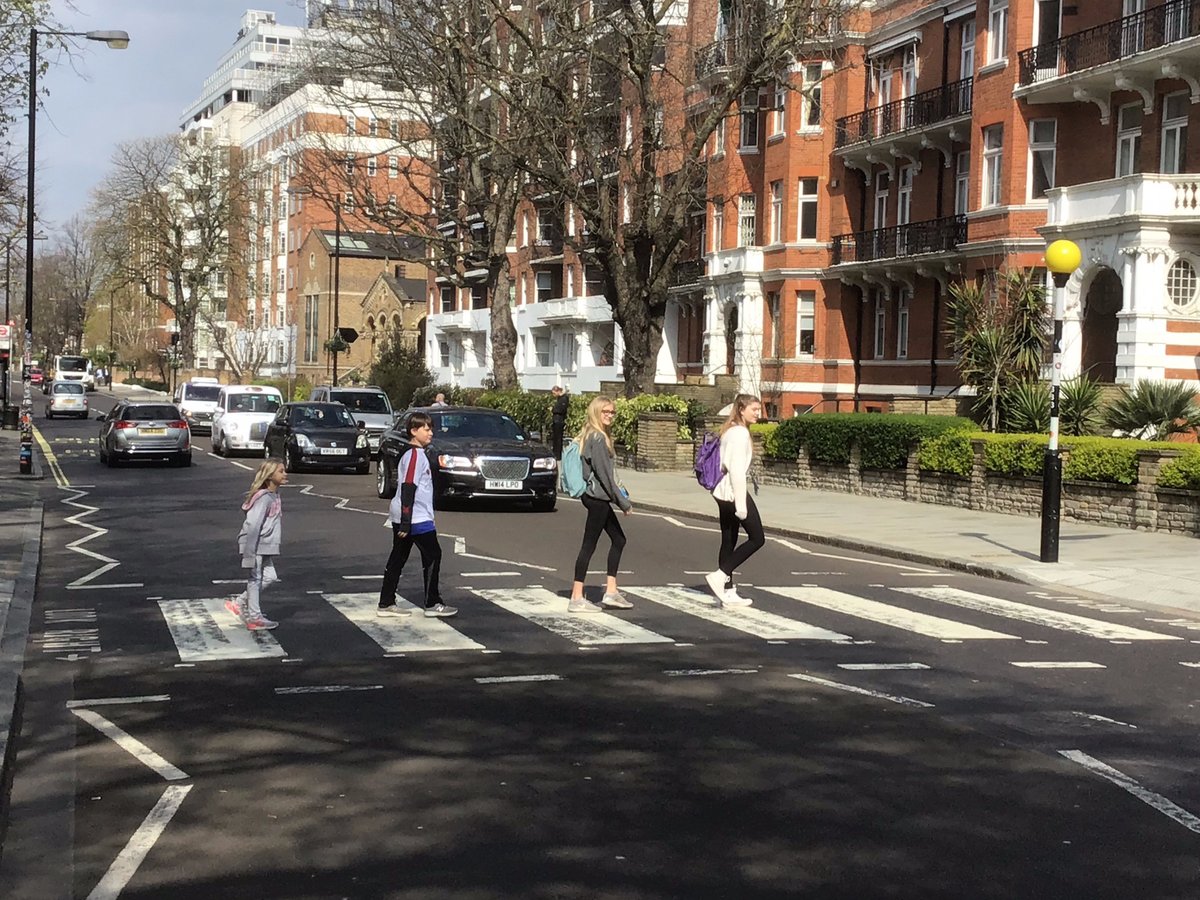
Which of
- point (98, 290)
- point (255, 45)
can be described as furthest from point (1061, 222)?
point (255, 45)

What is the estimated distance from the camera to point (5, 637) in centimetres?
1053

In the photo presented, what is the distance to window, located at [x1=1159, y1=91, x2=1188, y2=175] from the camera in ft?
98.6

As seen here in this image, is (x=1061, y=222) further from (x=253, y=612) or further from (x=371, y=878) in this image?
(x=371, y=878)

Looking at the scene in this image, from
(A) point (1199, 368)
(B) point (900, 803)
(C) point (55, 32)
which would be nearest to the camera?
(B) point (900, 803)

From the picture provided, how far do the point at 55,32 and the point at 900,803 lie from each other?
1858 centimetres

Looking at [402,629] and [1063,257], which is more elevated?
[1063,257]

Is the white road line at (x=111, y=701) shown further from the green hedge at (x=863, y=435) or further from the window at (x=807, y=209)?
the window at (x=807, y=209)

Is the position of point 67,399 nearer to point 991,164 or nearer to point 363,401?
point 363,401

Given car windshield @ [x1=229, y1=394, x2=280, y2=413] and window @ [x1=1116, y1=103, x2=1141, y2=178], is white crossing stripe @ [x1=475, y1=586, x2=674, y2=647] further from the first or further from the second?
car windshield @ [x1=229, y1=394, x2=280, y2=413]

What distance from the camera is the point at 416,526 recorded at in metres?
11.8

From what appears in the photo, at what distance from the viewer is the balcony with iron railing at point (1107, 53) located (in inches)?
1141

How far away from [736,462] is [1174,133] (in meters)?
21.4

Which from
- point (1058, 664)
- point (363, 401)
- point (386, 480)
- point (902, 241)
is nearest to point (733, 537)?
point (1058, 664)

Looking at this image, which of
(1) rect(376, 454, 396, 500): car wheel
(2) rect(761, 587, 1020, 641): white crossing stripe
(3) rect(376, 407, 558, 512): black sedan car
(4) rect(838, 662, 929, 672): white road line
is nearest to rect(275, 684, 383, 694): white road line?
(4) rect(838, 662, 929, 672): white road line
